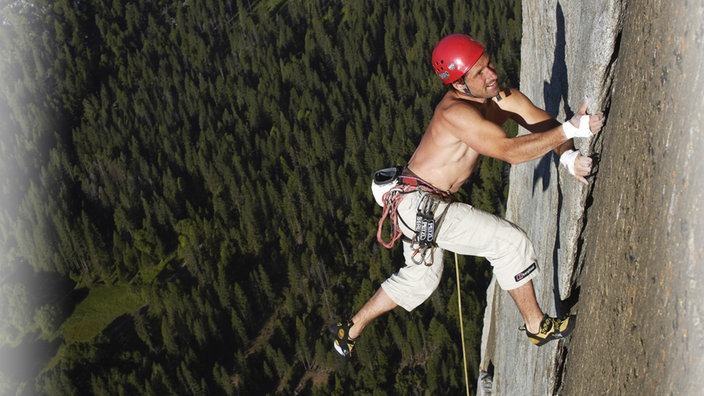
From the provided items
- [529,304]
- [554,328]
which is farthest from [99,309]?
[554,328]

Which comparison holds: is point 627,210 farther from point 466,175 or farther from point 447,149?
point 466,175

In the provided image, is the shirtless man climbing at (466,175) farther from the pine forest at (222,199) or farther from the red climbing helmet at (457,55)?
the pine forest at (222,199)

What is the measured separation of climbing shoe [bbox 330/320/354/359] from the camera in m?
10.6

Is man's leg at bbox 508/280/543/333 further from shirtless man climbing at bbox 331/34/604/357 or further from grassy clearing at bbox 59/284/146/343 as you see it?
grassy clearing at bbox 59/284/146/343

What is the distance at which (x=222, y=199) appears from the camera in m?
87.4

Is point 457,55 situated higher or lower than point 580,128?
higher

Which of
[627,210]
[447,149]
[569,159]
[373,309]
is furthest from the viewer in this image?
[373,309]

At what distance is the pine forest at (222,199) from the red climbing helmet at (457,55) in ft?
184

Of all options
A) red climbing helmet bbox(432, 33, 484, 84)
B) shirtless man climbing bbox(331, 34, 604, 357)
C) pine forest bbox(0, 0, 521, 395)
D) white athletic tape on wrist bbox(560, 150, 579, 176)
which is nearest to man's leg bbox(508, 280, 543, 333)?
shirtless man climbing bbox(331, 34, 604, 357)

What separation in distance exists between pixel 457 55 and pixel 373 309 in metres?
3.78

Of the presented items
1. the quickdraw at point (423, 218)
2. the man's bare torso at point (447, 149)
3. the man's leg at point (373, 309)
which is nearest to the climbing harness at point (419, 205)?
the quickdraw at point (423, 218)

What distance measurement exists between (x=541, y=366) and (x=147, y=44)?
397 ft

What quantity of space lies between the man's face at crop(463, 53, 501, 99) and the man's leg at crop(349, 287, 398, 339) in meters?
3.08

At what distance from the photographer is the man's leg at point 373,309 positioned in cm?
1001
